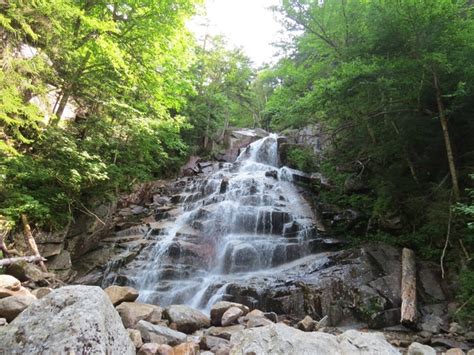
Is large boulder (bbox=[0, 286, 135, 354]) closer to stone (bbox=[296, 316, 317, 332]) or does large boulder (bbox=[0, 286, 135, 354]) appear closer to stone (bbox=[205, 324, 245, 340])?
stone (bbox=[205, 324, 245, 340])

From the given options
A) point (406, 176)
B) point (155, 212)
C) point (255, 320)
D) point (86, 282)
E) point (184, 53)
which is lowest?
point (86, 282)

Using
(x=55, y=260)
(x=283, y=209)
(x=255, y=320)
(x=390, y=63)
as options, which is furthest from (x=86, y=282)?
(x=390, y=63)

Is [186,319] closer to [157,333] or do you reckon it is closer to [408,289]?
[157,333]

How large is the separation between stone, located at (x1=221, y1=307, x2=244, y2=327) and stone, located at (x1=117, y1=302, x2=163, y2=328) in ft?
3.71

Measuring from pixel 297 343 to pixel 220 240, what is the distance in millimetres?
7714

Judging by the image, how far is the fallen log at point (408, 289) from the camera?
6016mm

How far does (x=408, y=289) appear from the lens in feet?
21.9

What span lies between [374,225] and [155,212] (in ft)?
29.1

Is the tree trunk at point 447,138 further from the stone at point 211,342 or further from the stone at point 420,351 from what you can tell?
the stone at point 211,342

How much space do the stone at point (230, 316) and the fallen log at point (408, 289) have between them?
327 cm

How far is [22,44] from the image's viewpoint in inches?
357

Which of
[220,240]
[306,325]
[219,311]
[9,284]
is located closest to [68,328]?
[219,311]

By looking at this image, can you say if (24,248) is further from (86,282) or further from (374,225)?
(374,225)

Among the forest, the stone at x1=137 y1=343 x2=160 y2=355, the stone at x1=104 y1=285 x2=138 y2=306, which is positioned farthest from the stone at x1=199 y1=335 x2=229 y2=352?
the forest
